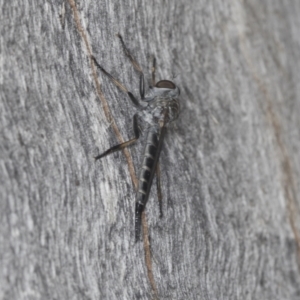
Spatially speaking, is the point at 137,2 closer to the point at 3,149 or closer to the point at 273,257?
the point at 3,149

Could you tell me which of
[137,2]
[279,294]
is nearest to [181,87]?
[137,2]

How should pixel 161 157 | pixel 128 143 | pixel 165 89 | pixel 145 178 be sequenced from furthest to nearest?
pixel 165 89
pixel 161 157
pixel 128 143
pixel 145 178

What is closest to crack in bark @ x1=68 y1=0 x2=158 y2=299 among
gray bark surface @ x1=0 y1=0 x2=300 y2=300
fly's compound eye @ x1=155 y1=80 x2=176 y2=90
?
gray bark surface @ x1=0 y1=0 x2=300 y2=300

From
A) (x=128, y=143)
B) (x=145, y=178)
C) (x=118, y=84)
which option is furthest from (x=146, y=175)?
(x=118, y=84)

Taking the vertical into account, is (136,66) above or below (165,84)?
above

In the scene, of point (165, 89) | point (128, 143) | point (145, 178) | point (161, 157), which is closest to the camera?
point (145, 178)

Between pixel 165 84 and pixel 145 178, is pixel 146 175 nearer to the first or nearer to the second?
pixel 145 178

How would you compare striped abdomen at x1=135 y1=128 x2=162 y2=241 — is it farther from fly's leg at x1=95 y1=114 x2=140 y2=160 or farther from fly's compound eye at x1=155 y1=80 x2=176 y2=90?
fly's compound eye at x1=155 y1=80 x2=176 y2=90

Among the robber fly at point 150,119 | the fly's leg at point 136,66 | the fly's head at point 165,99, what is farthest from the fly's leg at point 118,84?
the fly's head at point 165,99
